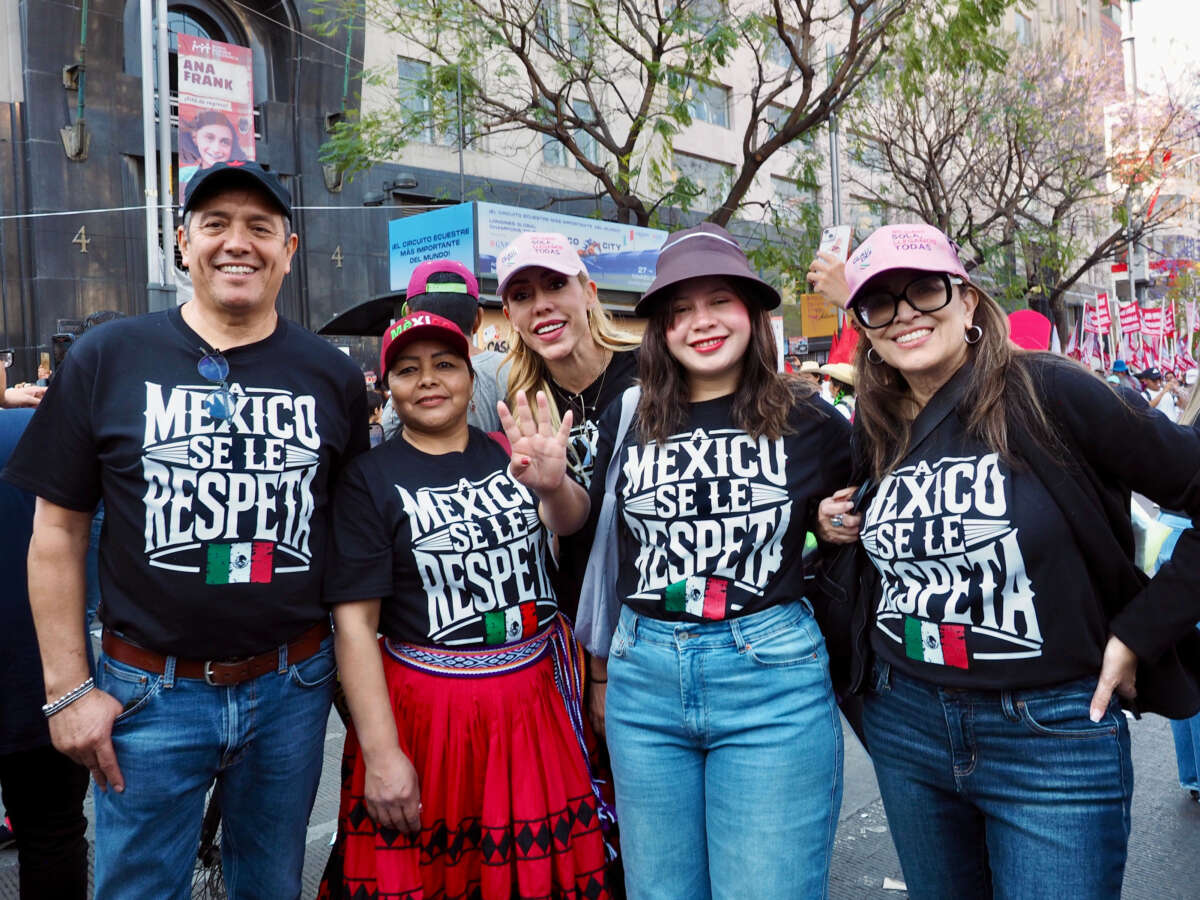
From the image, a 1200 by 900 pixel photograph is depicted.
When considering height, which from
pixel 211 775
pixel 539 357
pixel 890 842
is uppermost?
pixel 539 357

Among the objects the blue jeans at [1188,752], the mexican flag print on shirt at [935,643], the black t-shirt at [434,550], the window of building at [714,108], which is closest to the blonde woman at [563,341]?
the black t-shirt at [434,550]

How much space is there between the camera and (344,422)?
2463 millimetres

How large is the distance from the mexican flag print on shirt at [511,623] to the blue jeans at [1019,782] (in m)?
0.90

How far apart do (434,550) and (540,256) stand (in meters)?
1.11

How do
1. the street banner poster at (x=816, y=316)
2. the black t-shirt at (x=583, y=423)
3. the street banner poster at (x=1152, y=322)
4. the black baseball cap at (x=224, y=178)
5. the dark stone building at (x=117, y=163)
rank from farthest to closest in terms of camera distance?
1. the street banner poster at (x=1152, y=322)
2. the street banner poster at (x=816, y=316)
3. the dark stone building at (x=117, y=163)
4. the black t-shirt at (x=583, y=423)
5. the black baseball cap at (x=224, y=178)

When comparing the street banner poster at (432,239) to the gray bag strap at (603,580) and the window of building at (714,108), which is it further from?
the window of building at (714,108)

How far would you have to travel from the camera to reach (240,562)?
86.3 inches

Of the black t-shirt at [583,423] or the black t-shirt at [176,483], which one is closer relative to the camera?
the black t-shirt at [176,483]

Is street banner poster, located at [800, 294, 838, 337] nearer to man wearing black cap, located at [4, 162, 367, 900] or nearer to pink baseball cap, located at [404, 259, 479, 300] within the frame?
pink baseball cap, located at [404, 259, 479, 300]

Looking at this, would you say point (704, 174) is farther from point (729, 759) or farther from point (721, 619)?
point (729, 759)

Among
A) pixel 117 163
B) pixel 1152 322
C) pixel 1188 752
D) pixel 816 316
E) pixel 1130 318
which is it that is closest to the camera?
pixel 1188 752

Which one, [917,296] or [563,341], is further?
[563,341]

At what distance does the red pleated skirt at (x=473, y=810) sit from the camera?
242cm

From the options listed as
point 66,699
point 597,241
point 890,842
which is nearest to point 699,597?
point 66,699
